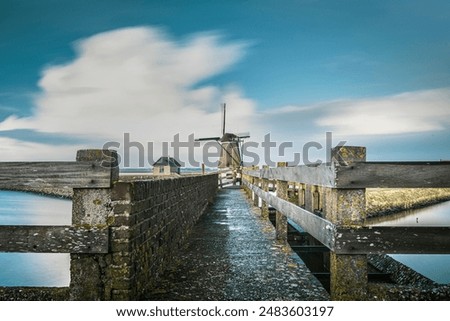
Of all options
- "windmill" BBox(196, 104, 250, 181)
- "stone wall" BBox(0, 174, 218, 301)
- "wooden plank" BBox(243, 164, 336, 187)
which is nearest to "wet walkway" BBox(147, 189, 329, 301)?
"stone wall" BBox(0, 174, 218, 301)

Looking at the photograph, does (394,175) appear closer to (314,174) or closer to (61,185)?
(314,174)

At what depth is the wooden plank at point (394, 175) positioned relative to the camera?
2.25 meters

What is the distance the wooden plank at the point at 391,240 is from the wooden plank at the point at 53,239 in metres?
1.97

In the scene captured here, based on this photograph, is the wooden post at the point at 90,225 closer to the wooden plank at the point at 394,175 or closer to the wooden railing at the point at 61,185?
the wooden railing at the point at 61,185

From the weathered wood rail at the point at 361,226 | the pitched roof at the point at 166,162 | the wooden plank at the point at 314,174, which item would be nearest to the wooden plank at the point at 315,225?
the weathered wood rail at the point at 361,226

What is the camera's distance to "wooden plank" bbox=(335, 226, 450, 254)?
2246mm

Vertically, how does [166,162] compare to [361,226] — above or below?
above

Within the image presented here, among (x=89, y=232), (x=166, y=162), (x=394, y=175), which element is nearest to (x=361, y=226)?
(x=394, y=175)

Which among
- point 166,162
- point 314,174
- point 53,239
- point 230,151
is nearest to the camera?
point 53,239

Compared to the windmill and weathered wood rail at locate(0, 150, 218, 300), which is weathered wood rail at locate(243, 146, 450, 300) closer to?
weathered wood rail at locate(0, 150, 218, 300)

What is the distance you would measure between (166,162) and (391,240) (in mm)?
52669

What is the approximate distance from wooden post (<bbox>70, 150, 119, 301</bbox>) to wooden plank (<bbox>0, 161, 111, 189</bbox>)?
0.06 meters

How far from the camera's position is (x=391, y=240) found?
2.26 meters
